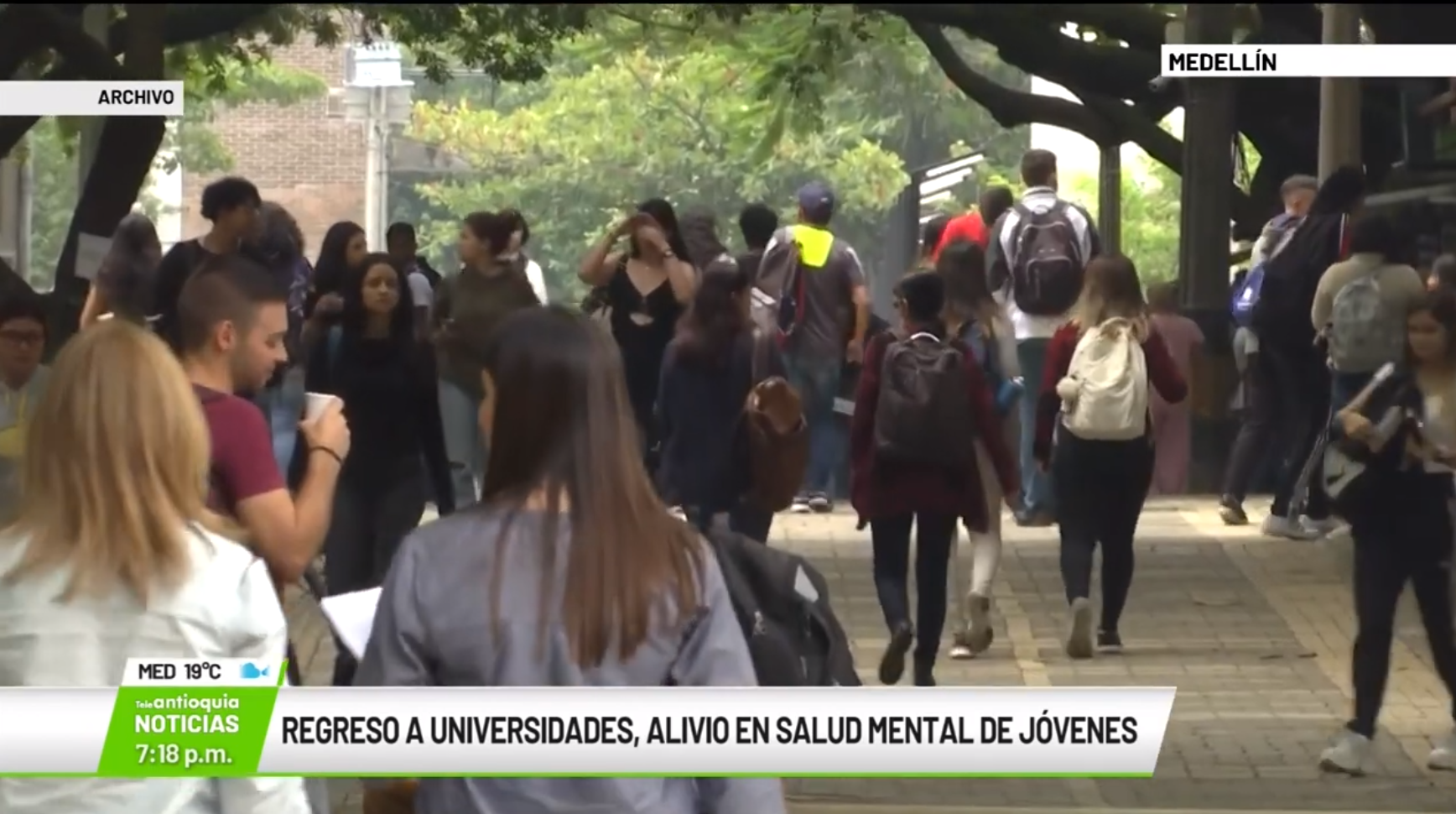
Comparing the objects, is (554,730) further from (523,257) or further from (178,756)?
(523,257)

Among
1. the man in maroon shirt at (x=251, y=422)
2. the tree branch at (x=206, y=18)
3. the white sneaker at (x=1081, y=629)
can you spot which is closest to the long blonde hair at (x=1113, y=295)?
the white sneaker at (x=1081, y=629)

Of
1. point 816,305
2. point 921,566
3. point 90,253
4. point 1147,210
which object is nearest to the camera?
point 90,253

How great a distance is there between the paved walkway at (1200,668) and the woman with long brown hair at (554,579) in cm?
296

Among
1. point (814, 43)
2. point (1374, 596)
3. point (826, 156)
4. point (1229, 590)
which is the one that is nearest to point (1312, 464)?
point (1374, 596)

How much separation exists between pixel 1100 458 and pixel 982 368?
564 mm

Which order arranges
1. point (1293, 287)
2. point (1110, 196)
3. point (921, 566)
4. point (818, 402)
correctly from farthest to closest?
point (1110, 196) < point (818, 402) < point (1293, 287) < point (921, 566)

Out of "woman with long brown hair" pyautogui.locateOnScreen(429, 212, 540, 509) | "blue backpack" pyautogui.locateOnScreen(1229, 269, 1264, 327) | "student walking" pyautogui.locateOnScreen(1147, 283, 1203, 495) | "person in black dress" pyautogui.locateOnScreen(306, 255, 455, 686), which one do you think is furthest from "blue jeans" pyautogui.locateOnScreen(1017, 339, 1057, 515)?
"person in black dress" pyautogui.locateOnScreen(306, 255, 455, 686)

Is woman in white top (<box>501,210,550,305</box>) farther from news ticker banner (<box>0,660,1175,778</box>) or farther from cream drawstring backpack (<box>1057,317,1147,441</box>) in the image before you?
news ticker banner (<box>0,660,1175,778</box>)

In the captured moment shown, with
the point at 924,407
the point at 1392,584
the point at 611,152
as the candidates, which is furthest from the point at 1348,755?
the point at 611,152

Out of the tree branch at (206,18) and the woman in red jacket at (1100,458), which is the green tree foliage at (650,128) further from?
the woman in red jacket at (1100,458)

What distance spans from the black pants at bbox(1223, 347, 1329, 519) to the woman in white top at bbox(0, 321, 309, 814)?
5.85 m

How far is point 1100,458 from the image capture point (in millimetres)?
9094

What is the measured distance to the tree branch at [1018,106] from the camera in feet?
34.4

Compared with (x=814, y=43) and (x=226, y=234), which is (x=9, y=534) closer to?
(x=226, y=234)
